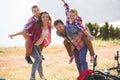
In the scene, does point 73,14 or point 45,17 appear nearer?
point 73,14

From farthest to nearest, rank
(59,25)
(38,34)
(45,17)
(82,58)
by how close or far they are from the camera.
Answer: (38,34), (45,17), (82,58), (59,25)

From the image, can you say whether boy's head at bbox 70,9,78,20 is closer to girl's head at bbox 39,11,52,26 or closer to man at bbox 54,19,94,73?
man at bbox 54,19,94,73

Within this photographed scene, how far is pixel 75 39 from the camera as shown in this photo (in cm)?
812

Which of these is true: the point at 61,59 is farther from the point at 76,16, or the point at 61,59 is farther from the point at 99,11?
the point at 99,11

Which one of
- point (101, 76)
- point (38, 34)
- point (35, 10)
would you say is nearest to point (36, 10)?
point (35, 10)

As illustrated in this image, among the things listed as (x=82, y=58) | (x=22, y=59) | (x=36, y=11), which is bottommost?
(x=22, y=59)

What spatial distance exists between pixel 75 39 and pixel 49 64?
18.7ft

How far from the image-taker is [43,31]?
9.08 metres

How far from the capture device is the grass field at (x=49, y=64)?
10.9m

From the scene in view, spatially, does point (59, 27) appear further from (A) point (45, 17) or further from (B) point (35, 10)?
(B) point (35, 10)

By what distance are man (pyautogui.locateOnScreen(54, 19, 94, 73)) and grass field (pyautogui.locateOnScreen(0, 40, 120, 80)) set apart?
2.78ft

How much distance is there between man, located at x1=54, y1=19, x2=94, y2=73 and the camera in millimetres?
8062

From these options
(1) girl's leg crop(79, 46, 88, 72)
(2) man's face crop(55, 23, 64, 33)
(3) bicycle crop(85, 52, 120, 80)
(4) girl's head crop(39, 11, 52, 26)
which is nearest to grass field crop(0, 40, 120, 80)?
(1) girl's leg crop(79, 46, 88, 72)

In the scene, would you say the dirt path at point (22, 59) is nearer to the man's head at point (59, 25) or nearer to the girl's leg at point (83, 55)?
the girl's leg at point (83, 55)
